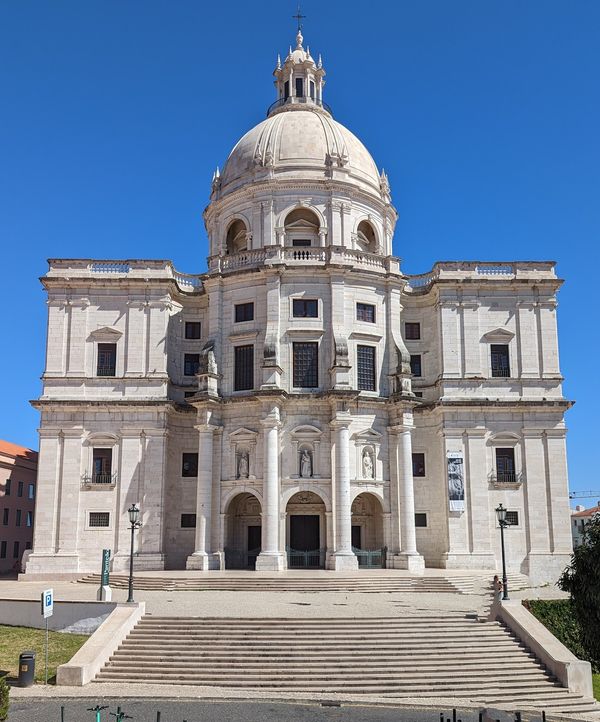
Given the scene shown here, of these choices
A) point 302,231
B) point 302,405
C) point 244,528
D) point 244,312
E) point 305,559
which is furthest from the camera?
point 302,231

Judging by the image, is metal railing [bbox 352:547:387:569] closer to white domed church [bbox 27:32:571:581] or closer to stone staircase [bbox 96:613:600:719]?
white domed church [bbox 27:32:571:581]

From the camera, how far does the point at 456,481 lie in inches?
1802

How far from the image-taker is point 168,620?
2739cm

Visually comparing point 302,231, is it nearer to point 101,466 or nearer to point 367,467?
point 367,467

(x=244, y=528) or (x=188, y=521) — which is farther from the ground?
(x=188, y=521)

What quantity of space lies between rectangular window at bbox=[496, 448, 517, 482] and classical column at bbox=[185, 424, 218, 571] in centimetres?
1709

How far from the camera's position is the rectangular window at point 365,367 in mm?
46250

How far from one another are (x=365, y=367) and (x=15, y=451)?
104 feet

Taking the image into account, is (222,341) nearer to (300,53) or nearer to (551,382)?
(551,382)

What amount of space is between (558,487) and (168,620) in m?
27.4

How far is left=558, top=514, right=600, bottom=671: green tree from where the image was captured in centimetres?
2100

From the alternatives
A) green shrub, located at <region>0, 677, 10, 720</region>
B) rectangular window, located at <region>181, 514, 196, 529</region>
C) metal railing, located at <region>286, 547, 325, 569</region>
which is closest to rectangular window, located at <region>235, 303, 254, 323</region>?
rectangular window, located at <region>181, 514, 196, 529</region>

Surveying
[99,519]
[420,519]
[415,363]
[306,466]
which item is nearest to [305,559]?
[306,466]

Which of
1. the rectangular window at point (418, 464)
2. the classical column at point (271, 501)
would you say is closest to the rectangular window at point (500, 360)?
the rectangular window at point (418, 464)
